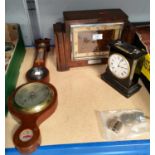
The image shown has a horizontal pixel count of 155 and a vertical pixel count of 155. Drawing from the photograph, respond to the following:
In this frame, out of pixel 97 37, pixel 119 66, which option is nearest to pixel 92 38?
pixel 97 37

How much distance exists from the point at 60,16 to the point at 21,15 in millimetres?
152

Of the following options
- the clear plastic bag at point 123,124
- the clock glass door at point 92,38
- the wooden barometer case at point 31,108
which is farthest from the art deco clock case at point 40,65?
the clear plastic bag at point 123,124

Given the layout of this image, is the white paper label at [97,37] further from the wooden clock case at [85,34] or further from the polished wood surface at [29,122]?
the polished wood surface at [29,122]

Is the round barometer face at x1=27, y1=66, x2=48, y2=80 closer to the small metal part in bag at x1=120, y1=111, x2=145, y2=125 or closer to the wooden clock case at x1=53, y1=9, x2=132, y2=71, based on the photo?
the wooden clock case at x1=53, y1=9, x2=132, y2=71

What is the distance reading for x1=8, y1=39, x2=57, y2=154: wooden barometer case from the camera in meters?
0.45

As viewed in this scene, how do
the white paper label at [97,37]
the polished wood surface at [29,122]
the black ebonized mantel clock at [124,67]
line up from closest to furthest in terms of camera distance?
the polished wood surface at [29,122]
the black ebonized mantel clock at [124,67]
the white paper label at [97,37]

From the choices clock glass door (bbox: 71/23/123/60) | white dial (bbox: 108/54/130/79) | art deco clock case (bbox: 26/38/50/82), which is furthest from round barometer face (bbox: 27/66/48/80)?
white dial (bbox: 108/54/130/79)

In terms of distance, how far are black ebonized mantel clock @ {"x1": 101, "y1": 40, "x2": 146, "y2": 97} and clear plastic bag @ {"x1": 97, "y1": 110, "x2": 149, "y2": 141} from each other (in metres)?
0.08

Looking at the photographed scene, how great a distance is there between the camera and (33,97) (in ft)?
1.80

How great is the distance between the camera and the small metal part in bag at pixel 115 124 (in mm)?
501

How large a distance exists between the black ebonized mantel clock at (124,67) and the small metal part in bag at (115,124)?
0.36 feet

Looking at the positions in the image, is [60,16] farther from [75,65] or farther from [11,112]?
[11,112]

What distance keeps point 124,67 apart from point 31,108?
0.96ft

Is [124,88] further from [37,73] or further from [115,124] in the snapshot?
[37,73]
